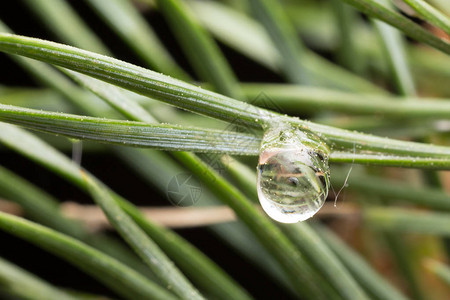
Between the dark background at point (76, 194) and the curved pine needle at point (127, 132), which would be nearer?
the curved pine needle at point (127, 132)

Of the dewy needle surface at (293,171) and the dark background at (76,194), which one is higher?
the dark background at (76,194)

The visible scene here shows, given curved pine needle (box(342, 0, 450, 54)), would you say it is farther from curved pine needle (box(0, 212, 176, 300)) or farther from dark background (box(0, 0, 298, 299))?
dark background (box(0, 0, 298, 299))

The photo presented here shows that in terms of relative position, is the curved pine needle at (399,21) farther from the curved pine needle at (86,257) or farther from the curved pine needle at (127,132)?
the curved pine needle at (86,257)

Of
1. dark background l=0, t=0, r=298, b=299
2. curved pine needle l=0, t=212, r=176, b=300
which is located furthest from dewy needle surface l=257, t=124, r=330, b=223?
dark background l=0, t=0, r=298, b=299

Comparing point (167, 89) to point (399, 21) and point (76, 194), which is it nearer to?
point (399, 21)

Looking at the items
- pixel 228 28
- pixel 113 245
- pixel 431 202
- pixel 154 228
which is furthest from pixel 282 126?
pixel 228 28

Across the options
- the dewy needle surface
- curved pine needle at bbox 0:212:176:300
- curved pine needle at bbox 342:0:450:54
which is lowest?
curved pine needle at bbox 0:212:176:300

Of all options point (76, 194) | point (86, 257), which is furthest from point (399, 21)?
point (76, 194)

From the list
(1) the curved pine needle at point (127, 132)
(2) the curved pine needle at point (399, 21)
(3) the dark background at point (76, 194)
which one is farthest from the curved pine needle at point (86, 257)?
(3) the dark background at point (76, 194)

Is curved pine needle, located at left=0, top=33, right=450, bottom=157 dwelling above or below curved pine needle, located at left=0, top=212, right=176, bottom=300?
above
